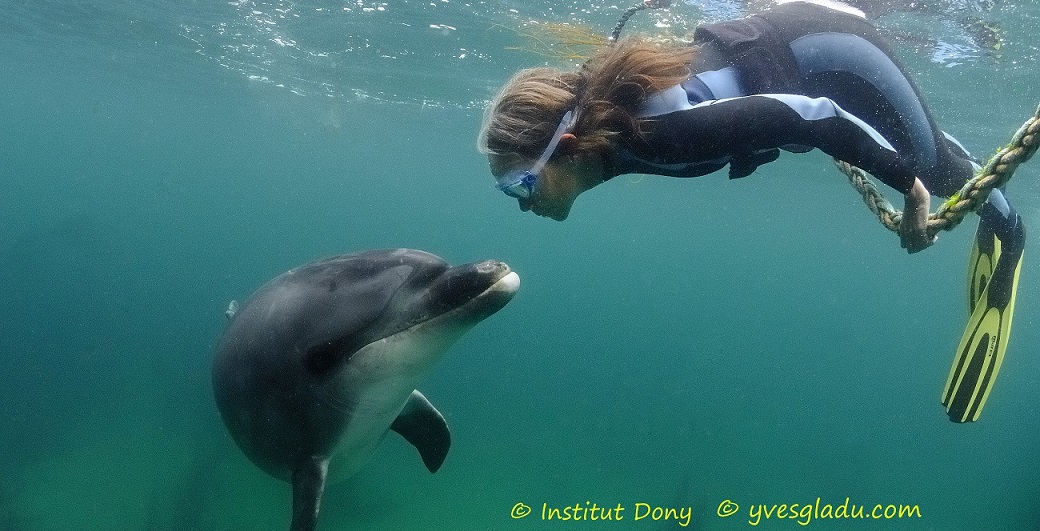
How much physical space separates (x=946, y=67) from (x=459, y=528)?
43.4ft

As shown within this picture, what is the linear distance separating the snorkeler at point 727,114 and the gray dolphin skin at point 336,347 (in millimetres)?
592

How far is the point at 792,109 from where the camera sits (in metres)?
2.69

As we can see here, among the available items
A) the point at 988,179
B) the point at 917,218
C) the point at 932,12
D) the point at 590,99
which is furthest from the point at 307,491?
the point at 932,12

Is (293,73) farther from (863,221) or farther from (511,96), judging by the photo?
(863,221)

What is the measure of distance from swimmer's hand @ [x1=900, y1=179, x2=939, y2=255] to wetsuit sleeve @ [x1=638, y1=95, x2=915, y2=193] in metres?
0.16

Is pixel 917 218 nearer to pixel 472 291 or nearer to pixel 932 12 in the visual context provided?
pixel 472 291

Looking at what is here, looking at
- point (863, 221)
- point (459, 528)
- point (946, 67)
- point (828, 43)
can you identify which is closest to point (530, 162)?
point (828, 43)

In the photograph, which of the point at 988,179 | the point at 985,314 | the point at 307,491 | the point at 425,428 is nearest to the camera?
the point at 988,179

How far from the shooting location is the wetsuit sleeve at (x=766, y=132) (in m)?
2.68

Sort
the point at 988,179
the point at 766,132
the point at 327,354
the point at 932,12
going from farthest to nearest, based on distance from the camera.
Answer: the point at 932,12, the point at 327,354, the point at 766,132, the point at 988,179

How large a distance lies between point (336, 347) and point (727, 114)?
2.06 m

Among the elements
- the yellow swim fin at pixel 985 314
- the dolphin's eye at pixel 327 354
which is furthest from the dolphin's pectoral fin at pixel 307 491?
the yellow swim fin at pixel 985 314

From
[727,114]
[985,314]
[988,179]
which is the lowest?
[985,314]

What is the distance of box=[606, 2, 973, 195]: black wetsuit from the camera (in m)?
2.71
